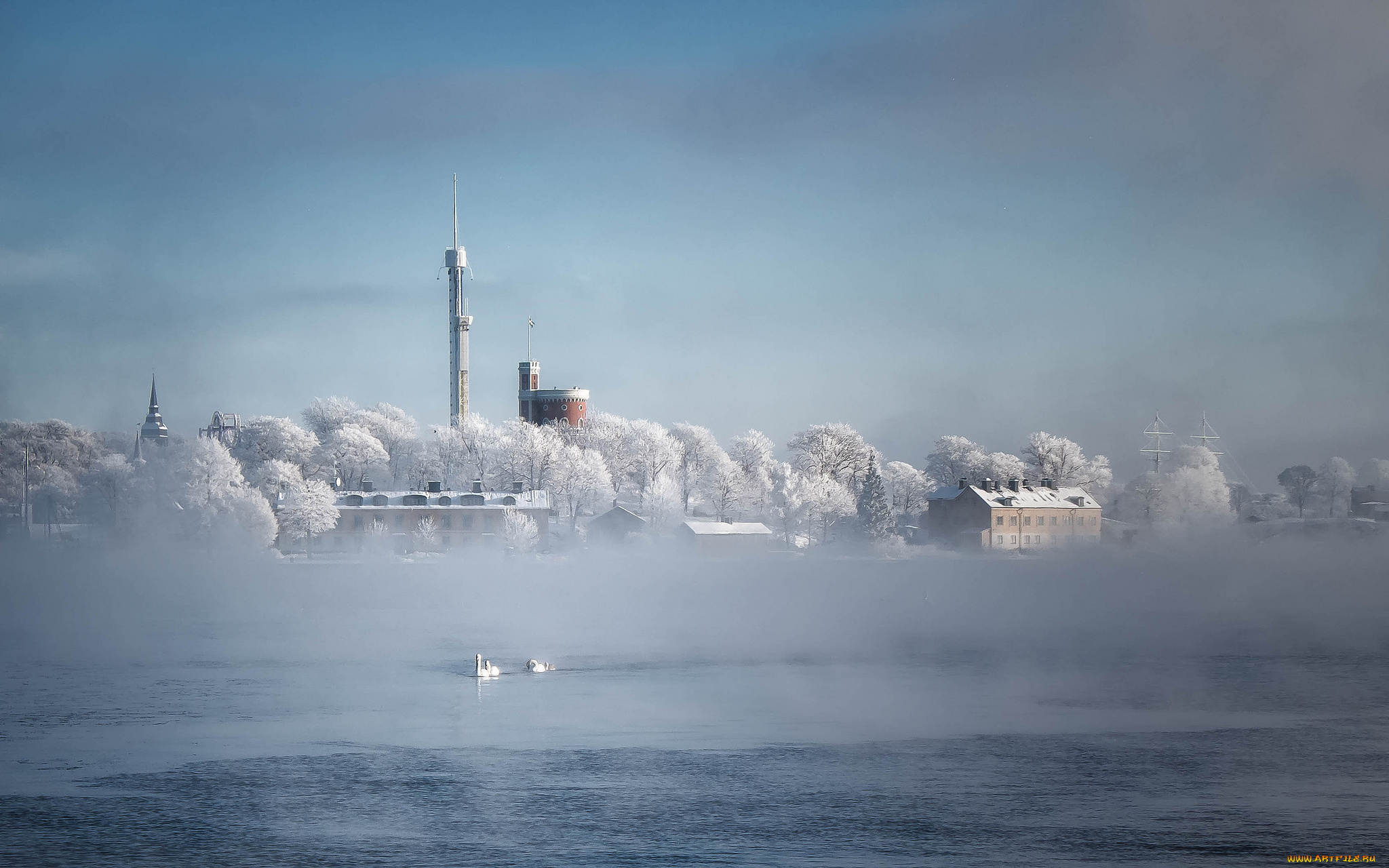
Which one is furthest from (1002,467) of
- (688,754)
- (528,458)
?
(688,754)

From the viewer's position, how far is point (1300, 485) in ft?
581

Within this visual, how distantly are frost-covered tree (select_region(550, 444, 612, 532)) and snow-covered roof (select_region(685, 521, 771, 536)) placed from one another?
1134 centimetres

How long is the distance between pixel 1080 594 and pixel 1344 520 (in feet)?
203

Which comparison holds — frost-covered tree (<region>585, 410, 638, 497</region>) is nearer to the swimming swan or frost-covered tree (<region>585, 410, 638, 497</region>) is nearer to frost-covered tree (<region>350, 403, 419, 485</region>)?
frost-covered tree (<region>350, 403, 419, 485</region>)

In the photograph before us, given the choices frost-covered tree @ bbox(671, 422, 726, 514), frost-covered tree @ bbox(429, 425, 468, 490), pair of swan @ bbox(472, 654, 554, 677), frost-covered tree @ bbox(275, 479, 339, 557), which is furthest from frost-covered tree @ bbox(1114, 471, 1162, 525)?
pair of swan @ bbox(472, 654, 554, 677)

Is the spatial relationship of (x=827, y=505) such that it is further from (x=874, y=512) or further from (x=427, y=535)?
(x=427, y=535)

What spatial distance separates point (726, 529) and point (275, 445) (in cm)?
5344

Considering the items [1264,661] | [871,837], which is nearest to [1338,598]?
[1264,661]

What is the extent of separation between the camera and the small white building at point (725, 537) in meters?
154

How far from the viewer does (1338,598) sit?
414 feet

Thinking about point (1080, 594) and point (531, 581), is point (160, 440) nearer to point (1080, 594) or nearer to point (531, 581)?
point (531, 581)

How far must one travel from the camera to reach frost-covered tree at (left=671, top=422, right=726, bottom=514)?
16925cm

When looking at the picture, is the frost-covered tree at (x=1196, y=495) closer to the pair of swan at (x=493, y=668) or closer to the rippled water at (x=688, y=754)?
the rippled water at (x=688, y=754)

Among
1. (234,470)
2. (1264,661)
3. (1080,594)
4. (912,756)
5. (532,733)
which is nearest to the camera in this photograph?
(912,756)
